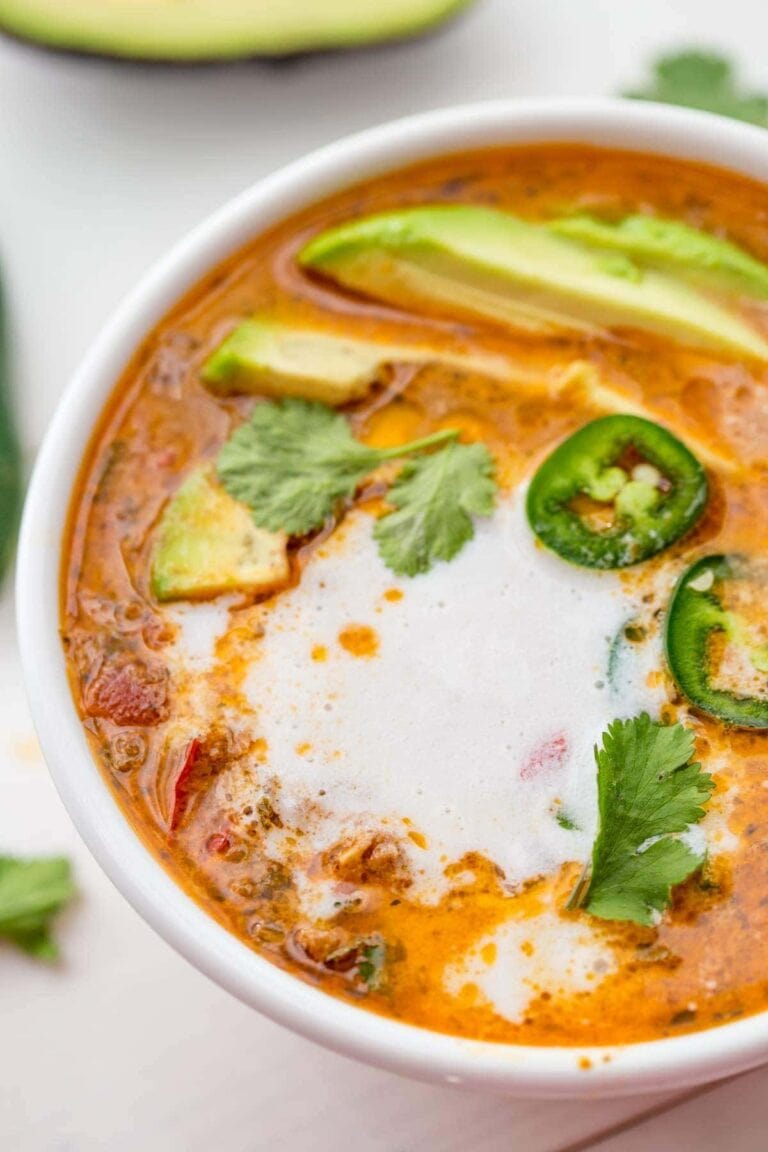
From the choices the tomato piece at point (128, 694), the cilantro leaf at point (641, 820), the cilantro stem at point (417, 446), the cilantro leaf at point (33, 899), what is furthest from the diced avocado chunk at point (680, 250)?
the cilantro leaf at point (33, 899)

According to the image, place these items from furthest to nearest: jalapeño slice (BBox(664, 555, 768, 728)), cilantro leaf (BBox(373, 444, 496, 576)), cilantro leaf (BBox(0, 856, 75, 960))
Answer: cilantro leaf (BBox(0, 856, 75, 960)) < cilantro leaf (BBox(373, 444, 496, 576)) < jalapeño slice (BBox(664, 555, 768, 728))

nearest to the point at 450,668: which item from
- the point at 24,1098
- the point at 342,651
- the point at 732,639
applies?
the point at 342,651

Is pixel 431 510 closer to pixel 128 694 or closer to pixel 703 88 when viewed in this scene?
pixel 128 694

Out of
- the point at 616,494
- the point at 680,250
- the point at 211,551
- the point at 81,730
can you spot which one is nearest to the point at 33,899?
the point at 81,730

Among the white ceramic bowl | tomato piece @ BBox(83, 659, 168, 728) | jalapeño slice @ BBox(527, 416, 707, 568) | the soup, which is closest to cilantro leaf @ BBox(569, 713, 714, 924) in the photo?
the soup

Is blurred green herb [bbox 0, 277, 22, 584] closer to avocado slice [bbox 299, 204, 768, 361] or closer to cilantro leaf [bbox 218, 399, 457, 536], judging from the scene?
cilantro leaf [bbox 218, 399, 457, 536]
